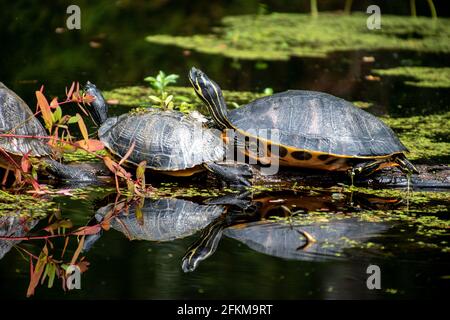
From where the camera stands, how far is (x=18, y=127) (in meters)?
4.64

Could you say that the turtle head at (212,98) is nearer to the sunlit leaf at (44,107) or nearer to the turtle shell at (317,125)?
the turtle shell at (317,125)

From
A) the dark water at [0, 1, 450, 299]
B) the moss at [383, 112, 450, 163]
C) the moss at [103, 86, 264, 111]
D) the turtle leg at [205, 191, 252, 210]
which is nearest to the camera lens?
the dark water at [0, 1, 450, 299]

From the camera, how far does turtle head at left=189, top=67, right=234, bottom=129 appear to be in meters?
5.05

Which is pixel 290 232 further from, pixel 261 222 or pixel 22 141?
pixel 22 141

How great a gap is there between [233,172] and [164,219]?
0.70m

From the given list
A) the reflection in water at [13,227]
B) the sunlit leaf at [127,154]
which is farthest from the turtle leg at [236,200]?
the reflection in water at [13,227]

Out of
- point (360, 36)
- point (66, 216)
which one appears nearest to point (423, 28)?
point (360, 36)

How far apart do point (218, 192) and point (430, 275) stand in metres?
1.50

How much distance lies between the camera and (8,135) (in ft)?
14.3

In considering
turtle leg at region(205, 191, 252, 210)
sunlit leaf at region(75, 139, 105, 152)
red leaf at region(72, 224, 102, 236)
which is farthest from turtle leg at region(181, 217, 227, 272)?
sunlit leaf at region(75, 139, 105, 152)

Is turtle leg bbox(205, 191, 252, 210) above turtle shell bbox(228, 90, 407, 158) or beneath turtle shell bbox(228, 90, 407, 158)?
beneath

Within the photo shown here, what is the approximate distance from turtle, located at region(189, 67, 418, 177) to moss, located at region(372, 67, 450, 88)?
11.1 feet

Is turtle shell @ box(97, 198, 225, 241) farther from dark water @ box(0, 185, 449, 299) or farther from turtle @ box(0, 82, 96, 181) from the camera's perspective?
turtle @ box(0, 82, 96, 181)
